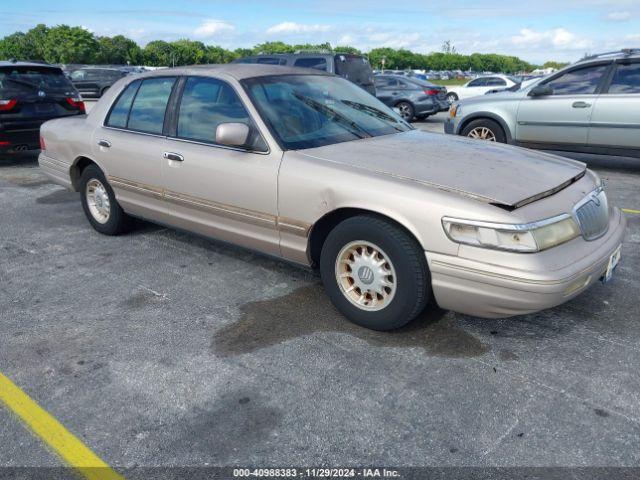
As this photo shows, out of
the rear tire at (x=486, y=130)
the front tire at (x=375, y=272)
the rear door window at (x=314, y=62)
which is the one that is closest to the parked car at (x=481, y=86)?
the rear door window at (x=314, y=62)

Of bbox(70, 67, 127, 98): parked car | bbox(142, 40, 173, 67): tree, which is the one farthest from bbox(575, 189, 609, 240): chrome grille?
bbox(142, 40, 173, 67): tree

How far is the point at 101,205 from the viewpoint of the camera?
5.37m

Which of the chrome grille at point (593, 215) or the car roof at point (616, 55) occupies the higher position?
the car roof at point (616, 55)

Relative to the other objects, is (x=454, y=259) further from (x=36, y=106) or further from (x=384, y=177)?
(x=36, y=106)

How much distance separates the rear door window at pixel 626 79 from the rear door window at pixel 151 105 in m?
6.26

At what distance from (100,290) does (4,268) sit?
1096 millimetres

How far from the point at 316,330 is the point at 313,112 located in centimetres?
157

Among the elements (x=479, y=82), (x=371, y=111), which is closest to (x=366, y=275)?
(x=371, y=111)

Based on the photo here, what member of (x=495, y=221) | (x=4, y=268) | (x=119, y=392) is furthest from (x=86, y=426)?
(x=4, y=268)

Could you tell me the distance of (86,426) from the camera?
2.63 meters

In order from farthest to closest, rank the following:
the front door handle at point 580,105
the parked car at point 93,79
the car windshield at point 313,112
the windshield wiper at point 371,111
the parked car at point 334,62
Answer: the parked car at point 93,79
the parked car at point 334,62
the front door handle at point 580,105
the windshield wiper at point 371,111
the car windshield at point 313,112

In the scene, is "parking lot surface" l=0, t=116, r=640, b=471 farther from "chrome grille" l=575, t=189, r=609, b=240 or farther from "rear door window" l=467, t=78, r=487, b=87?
"rear door window" l=467, t=78, r=487, b=87

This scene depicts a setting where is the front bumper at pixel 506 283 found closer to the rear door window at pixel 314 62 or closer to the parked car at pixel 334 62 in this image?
the parked car at pixel 334 62

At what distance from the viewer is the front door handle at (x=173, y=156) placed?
425 cm
